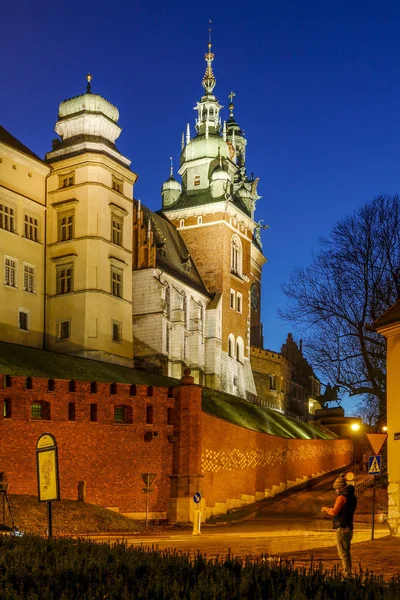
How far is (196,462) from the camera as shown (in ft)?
116

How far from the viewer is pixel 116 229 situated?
5338 centimetres

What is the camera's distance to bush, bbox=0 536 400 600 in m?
9.49

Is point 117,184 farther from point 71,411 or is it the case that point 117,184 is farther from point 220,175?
point 71,411

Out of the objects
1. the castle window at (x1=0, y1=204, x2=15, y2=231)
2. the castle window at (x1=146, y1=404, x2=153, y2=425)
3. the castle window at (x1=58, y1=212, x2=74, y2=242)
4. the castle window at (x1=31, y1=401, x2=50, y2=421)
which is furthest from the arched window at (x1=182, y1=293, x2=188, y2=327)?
the castle window at (x1=31, y1=401, x2=50, y2=421)

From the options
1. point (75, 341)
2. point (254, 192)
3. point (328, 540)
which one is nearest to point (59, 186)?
point (75, 341)

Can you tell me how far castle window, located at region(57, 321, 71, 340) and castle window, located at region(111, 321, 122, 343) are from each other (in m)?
2.51

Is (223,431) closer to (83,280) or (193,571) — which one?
(83,280)

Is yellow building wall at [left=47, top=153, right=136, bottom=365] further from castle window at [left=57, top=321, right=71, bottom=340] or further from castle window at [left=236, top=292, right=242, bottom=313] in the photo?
castle window at [left=236, top=292, right=242, bottom=313]

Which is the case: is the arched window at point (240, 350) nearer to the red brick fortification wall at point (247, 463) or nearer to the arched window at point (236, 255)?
the arched window at point (236, 255)

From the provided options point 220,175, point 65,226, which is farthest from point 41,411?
point 220,175

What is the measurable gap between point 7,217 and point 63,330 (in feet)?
23.1

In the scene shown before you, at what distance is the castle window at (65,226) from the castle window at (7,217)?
3.86m

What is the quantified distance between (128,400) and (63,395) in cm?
295

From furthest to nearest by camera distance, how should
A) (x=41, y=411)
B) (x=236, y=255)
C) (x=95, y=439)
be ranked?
(x=236, y=255)
(x=95, y=439)
(x=41, y=411)
